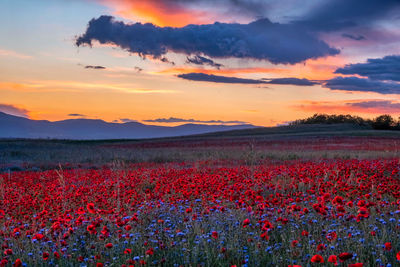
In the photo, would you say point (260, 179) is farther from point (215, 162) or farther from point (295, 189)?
point (215, 162)

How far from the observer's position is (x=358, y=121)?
90.8 m

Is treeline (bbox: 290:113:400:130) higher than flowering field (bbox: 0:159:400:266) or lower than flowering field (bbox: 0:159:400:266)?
higher

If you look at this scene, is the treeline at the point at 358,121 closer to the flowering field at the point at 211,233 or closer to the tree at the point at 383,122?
the tree at the point at 383,122

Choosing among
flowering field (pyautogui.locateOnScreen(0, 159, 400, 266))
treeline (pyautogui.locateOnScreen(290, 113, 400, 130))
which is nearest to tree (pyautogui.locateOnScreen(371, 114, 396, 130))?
treeline (pyautogui.locateOnScreen(290, 113, 400, 130))

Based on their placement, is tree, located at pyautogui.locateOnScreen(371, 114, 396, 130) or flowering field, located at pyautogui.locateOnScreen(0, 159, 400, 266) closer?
flowering field, located at pyautogui.locateOnScreen(0, 159, 400, 266)

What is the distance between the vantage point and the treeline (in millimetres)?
81812

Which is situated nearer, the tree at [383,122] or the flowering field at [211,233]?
the flowering field at [211,233]

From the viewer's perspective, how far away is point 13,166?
20.8m

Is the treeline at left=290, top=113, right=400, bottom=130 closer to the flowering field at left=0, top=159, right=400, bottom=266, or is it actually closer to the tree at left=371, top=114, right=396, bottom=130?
the tree at left=371, top=114, right=396, bottom=130

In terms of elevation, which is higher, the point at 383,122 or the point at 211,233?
the point at 383,122

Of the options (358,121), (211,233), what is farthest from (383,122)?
(211,233)

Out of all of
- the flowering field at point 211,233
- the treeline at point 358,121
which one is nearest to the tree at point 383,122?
the treeline at point 358,121

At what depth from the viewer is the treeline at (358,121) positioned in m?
81.8

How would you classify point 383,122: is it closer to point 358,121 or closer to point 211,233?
point 358,121
